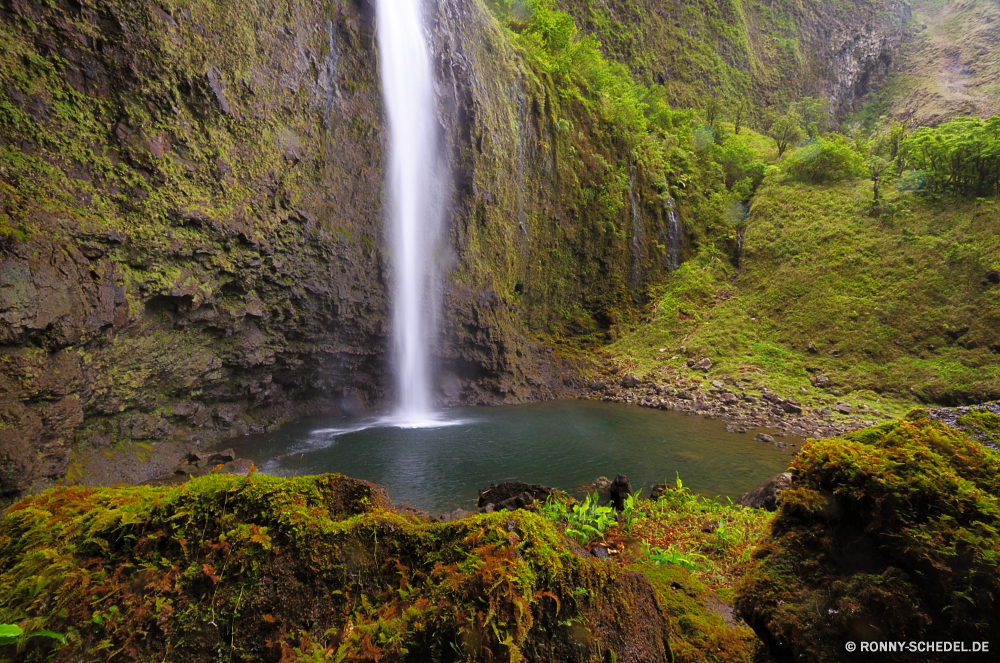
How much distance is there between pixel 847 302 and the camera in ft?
68.4

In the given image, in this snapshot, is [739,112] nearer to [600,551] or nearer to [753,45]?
[753,45]

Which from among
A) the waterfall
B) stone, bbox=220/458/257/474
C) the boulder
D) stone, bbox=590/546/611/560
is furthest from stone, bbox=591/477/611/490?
the waterfall

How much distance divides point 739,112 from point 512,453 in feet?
148

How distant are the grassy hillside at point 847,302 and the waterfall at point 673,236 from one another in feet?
2.48

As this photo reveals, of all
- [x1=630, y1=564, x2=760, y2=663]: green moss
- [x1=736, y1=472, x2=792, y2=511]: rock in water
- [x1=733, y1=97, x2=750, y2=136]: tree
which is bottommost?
[x1=736, y1=472, x2=792, y2=511]: rock in water

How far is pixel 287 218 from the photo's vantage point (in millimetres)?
12539

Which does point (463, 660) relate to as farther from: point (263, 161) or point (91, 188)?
point (263, 161)

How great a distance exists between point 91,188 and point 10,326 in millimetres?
3158

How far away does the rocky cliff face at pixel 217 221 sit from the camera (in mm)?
A: 7469

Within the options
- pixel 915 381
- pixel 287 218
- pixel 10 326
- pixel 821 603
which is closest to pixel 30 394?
pixel 10 326

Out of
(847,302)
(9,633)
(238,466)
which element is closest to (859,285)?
(847,302)

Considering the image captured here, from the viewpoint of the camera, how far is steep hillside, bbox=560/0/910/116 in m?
→ 37.3

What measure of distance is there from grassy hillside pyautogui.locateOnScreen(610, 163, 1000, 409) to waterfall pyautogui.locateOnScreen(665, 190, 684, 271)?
76cm

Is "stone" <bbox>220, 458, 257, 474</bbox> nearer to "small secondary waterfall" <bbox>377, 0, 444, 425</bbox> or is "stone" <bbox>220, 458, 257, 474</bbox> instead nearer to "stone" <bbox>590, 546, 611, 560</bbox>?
"small secondary waterfall" <bbox>377, 0, 444, 425</bbox>
